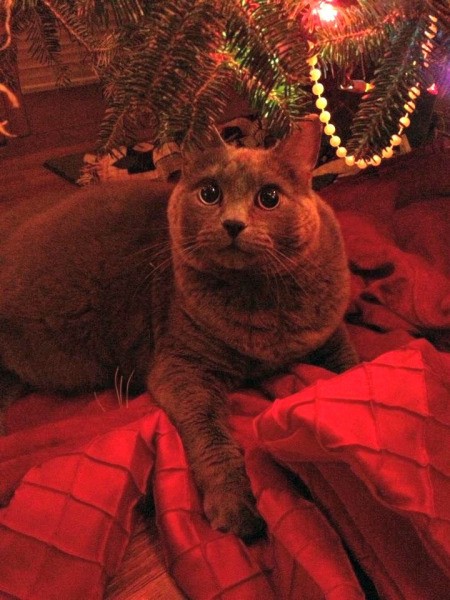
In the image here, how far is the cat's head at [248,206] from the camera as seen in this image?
2.69ft

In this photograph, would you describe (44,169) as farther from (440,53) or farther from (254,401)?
(440,53)

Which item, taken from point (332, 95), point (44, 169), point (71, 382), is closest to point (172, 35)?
point (71, 382)

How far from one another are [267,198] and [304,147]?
4.9 inches

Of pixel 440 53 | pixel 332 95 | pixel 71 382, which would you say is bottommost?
pixel 71 382

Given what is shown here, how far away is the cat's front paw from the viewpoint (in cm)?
75

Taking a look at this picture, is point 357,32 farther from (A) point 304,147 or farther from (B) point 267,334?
(B) point 267,334

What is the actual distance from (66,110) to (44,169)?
2.25 feet

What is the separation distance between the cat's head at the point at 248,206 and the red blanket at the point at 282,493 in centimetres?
25

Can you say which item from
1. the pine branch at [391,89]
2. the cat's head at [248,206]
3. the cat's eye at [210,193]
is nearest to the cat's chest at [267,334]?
the cat's head at [248,206]

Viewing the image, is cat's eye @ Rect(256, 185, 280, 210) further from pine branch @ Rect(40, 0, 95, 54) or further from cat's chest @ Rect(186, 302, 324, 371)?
pine branch @ Rect(40, 0, 95, 54)

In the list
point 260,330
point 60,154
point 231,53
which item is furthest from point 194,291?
point 60,154

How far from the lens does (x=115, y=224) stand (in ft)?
3.74

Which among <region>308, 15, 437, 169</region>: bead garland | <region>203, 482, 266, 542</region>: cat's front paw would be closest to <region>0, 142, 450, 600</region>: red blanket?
<region>203, 482, 266, 542</region>: cat's front paw

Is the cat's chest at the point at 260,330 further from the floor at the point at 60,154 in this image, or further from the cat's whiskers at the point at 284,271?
the floor at the point at 60,154
